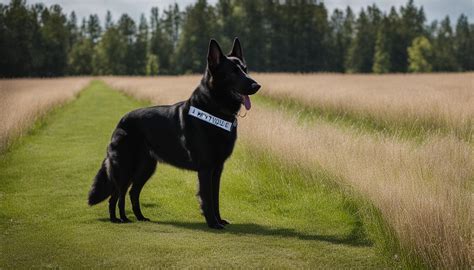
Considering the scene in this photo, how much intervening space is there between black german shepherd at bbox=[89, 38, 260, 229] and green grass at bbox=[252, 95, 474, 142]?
379 cm

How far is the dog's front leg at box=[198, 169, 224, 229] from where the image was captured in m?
5.34

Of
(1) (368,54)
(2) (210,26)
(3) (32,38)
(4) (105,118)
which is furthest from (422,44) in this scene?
(4) (105,118)

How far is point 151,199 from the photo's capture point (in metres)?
7.03

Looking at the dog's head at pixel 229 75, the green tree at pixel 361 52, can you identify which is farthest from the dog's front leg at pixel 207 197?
the green tree at pixel 361 52

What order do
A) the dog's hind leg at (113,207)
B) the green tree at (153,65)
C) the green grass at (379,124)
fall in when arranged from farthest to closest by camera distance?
the green tree at (153,65)
the green grass at (379,124)
the dog's hind leg at (113,207)

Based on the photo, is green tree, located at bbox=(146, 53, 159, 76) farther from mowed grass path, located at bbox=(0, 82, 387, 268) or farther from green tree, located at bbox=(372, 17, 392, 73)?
mowed grass path, located at bbox=(0, 82, 387, 268)

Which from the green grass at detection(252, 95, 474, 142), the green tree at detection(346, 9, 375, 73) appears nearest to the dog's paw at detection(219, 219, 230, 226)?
the green grass at detection(252, 95, 474, 142)

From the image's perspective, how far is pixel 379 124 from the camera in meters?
13.3

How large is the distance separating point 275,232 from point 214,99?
4.87 ft

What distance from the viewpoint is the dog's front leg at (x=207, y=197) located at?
5.34 m

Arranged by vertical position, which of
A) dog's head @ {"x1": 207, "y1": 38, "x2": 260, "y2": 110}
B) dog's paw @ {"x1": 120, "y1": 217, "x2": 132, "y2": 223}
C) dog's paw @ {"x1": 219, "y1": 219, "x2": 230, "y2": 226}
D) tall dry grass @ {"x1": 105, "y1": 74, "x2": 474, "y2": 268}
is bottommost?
dog's paw @ {"x1": 120, "y1": 217, "x2": 132, "y2": 223}

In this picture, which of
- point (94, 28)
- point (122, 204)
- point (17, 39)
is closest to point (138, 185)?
point (122, 204)

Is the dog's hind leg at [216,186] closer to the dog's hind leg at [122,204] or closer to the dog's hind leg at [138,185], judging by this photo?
the dog's hind leg at [138,185]

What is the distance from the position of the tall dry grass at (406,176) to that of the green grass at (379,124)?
105cm
